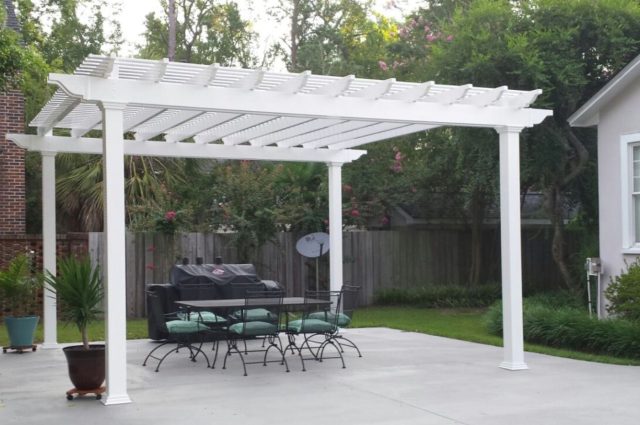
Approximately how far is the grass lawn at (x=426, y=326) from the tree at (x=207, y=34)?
1378 cm

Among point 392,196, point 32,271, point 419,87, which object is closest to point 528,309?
point 419,87

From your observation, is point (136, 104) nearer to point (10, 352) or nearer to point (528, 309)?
point (10, 352)

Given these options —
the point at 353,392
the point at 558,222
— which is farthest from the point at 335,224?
the point at 353,392

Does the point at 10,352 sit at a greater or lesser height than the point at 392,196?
lesser

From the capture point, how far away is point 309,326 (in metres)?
9.60

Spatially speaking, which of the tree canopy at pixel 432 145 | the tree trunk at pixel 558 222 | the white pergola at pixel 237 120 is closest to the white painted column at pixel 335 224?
the white pergola at pixel 237 120

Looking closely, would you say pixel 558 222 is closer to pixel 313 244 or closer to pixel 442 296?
pixel 442 296

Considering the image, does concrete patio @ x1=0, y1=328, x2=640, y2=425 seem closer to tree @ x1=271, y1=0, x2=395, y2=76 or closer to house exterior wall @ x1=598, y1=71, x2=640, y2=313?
house exterior wall @ x1=598, y1=71, x2=640, y2=313

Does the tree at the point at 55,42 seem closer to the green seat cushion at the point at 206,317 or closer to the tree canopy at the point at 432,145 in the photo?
the tree canopy at the point at 432,145

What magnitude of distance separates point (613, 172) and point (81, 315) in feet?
25.1

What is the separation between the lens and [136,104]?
793 cm

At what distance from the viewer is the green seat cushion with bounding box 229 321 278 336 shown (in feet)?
30.6

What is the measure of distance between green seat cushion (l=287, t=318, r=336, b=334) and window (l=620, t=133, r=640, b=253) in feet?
15.1

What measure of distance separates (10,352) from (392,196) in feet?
30.4
